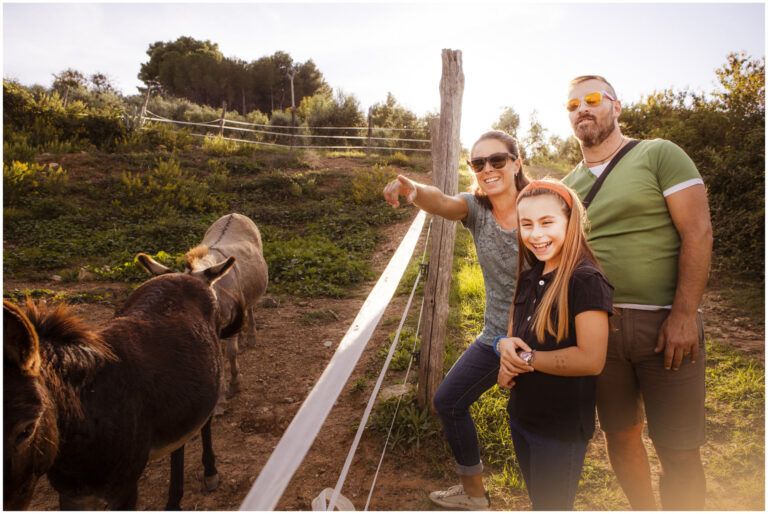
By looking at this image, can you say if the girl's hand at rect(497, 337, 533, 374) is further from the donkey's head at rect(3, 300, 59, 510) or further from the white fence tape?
the donkey's head at rect(3, 300, 59, 510)

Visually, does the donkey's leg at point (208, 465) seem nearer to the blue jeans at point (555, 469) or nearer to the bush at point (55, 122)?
the blue jeans at point (555, 469)

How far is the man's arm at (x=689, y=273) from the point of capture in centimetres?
197

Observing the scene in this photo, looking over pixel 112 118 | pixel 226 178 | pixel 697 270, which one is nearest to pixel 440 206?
pixel 697 270

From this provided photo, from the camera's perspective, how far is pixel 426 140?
20219 mm

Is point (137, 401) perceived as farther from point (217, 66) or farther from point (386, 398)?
point (217, 66)

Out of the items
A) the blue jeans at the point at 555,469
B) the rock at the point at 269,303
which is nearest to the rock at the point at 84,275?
the rock at the point at 269,303

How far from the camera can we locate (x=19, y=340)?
1425mm

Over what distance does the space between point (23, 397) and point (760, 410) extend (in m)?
5.29

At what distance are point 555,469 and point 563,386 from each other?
0.34m

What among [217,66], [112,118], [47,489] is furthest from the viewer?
[217,66]

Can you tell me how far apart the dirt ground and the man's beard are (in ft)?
7.75

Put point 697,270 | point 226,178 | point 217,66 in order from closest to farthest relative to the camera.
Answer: point 697,270 → point 226,178 → point 217,66

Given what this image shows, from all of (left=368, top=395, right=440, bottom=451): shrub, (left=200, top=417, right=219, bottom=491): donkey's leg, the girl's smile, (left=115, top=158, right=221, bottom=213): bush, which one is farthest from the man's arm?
(left=115, top=158, right=221, bottom=213): bush

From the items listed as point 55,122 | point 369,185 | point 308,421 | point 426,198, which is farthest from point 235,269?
point 55,122
